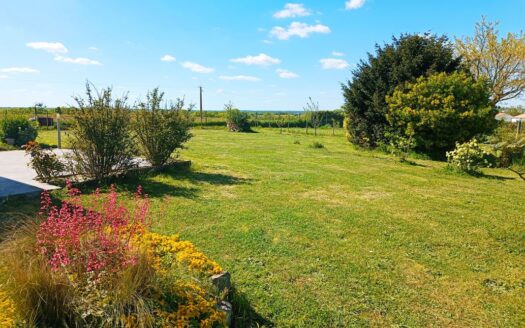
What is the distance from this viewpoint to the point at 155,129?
8.47 meters

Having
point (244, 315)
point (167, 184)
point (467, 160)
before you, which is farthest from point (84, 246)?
point (467, 160)

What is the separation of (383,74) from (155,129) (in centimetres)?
1104

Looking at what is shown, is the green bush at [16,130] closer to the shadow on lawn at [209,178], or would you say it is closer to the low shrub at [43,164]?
the low shrub at [43,164]

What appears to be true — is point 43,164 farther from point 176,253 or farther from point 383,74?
point 383,74

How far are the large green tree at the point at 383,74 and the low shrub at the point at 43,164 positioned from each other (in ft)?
40.5

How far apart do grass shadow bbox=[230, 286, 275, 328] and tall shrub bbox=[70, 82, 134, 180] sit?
5.24m

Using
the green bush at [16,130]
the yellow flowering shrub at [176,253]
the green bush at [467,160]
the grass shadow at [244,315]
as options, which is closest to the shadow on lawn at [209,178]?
the yellow flowering shrub at [176,253]

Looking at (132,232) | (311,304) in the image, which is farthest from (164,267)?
(311,304)

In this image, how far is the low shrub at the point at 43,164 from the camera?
663 cm

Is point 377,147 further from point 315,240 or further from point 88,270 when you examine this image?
point 88,270

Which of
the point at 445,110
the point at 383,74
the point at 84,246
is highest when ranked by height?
the point at 383,74

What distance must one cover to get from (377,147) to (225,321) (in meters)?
14.2

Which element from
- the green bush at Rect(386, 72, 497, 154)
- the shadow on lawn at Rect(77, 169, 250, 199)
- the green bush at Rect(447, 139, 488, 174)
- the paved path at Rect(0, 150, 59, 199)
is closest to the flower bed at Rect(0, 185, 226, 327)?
the paved path at Rect(0, 150, 59, 199)

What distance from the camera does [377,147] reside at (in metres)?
A: 15.4
